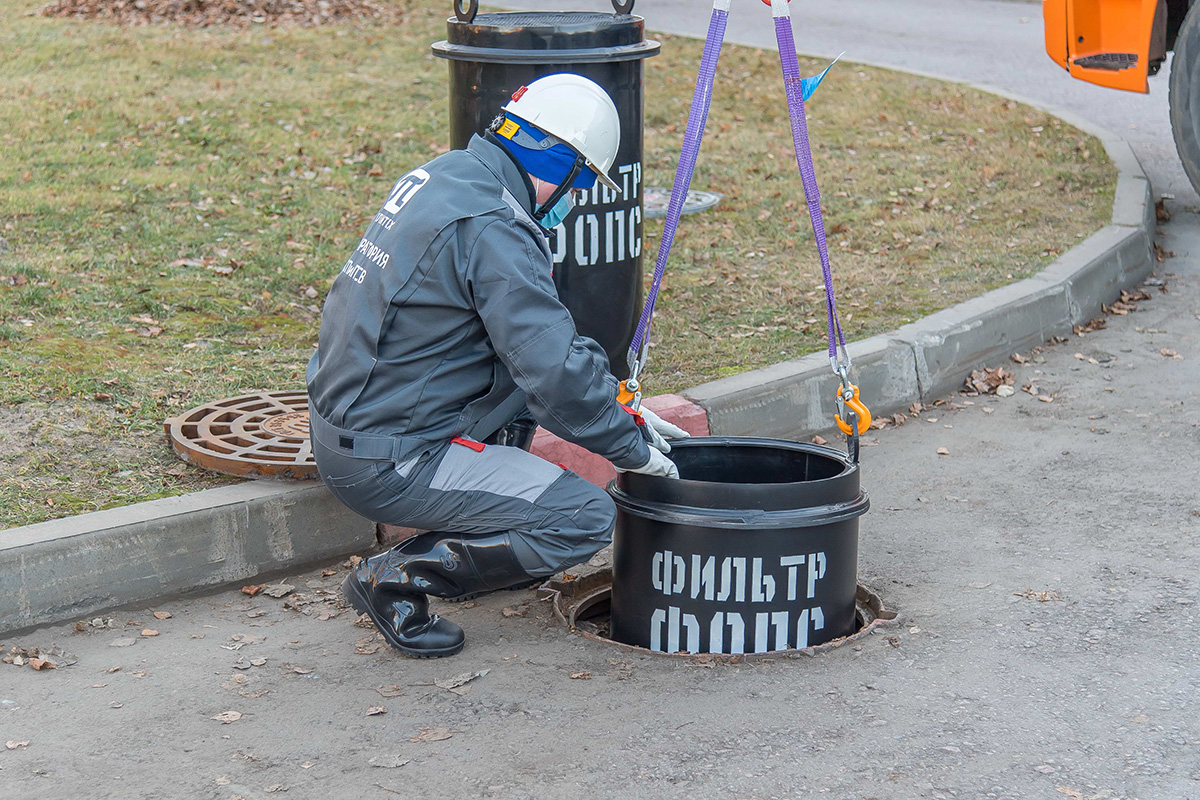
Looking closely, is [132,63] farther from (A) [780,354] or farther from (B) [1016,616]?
(B) [1016,616]

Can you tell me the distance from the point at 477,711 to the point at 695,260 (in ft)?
13.7

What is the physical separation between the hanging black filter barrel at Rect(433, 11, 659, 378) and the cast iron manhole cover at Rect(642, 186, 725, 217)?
2.86m

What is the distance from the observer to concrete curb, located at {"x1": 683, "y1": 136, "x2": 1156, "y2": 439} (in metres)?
5.37

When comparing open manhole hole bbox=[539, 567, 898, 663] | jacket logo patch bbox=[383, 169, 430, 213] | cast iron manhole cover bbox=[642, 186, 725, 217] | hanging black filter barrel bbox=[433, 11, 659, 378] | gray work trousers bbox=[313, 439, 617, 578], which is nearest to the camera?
jacket logo patch bbox=[383, 169, 430, 213]

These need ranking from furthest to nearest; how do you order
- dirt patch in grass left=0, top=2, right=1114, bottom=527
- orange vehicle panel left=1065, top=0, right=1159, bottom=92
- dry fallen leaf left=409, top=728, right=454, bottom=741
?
orange vehicle panel left=1065, top=0, right=1159, bottom=92, dirt patch in grass left=0, top=2, right=1114, bottom=527, dry fallen leaf left=409, top=728, right=454, bottom=741

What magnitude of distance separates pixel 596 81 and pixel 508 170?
1244mm

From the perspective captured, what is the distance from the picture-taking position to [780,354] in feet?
19.1

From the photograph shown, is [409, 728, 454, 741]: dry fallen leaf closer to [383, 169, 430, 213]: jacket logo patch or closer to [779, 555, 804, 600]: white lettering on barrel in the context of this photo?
[779, 555, 804, 600]: white lettering on barrel

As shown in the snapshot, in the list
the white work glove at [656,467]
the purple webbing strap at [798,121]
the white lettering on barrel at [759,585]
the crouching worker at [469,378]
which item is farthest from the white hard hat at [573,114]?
the white lettering on barrel at [759,585]

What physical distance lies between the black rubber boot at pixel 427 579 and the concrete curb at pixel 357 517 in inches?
23.3

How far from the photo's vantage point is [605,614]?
4414mm

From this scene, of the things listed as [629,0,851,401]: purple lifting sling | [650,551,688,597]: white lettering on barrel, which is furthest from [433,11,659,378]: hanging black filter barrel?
[650,551,688,597]: white lettering on barrel

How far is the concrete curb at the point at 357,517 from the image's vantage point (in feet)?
12.7

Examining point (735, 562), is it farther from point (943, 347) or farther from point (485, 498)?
point (943, 347)
